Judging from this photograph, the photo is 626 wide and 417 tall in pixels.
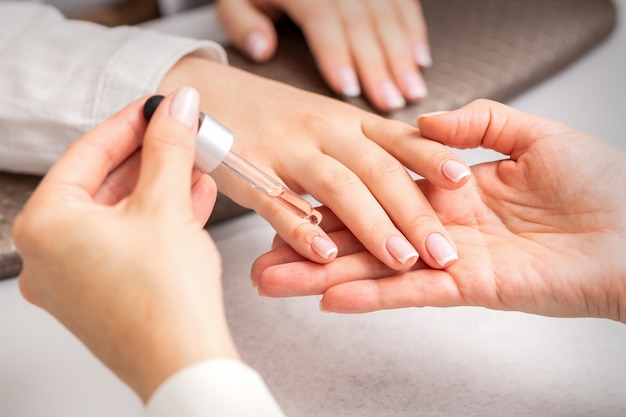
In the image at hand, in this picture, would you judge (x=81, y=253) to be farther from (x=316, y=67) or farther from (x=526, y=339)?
(x=316, y=67)

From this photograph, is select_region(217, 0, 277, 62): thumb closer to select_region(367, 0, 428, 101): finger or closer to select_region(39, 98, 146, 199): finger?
select_region(367, 0, 428, 101): finger

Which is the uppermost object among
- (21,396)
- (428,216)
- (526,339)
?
(428,216)

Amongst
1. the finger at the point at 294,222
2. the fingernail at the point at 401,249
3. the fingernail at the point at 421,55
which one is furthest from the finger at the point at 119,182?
the fingernail at the point at 421,55

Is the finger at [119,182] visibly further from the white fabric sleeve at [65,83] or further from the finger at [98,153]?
the white fabric sleeve at [65,83]

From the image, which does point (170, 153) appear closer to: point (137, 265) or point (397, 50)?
point (137, 265)

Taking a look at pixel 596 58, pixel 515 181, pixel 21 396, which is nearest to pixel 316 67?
pixel 515 181

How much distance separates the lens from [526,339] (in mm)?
706

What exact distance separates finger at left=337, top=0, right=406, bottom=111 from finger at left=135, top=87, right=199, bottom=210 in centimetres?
44

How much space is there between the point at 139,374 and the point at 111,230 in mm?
99

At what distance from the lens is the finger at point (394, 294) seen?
64cm

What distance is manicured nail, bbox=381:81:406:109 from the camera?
3.02 ft

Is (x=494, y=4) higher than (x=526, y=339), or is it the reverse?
(x=494, y=4)

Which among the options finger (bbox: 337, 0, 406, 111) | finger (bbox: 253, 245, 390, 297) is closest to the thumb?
finger (bbox: 337, 0, 406, 111)

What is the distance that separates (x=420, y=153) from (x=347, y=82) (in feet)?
0.88
